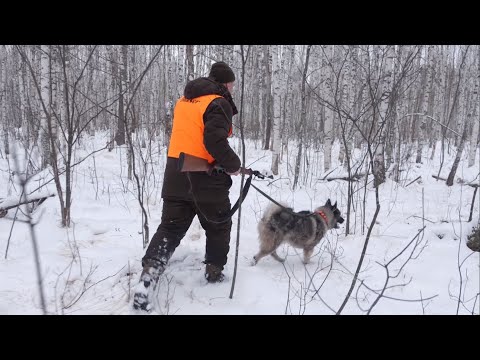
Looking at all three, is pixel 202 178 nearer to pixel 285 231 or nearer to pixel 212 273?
pixel 212 273

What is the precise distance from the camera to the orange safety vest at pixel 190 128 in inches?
114

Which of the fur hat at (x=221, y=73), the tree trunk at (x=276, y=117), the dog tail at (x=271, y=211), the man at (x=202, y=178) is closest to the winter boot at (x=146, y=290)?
the man at (x=202, y=178)

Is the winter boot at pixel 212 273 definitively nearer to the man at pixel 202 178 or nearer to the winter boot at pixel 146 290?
the man at pixel 202 178

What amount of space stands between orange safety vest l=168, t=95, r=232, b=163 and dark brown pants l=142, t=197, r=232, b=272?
1.53 feet

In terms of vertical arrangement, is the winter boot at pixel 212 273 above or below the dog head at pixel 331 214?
below

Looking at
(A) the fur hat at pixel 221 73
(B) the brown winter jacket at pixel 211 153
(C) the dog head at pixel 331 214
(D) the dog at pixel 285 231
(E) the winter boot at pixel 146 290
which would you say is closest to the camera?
(E) the winter boot at pixel 146 290

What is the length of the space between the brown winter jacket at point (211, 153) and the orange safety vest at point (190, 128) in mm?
53
